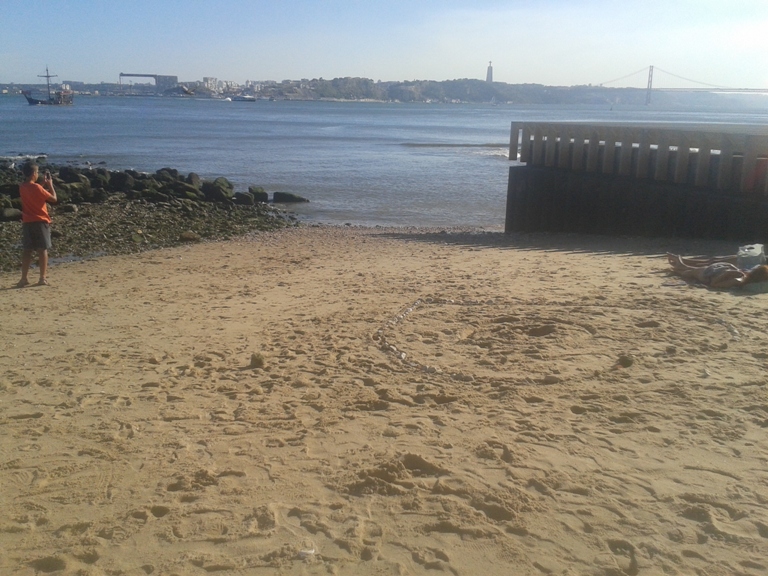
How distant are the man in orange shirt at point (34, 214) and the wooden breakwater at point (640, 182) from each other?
10.4 m

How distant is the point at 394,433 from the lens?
15.7ft

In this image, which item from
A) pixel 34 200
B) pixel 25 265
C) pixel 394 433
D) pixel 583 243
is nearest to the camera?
pixel 394 433

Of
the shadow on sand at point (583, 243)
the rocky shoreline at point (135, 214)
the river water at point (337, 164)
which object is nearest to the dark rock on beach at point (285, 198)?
the rocky shoreline at point (135, 214)

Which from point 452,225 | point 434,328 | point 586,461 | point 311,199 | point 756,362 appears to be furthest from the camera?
point 311,199

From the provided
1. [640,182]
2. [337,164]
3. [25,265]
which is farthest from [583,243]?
[337,164]

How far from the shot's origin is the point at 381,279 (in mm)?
10062

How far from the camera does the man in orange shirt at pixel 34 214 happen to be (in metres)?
9.91

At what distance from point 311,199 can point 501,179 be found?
10.3 meters

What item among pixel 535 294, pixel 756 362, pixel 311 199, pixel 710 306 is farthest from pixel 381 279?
pixel 311 199

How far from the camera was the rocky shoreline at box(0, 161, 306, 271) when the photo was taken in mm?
15266

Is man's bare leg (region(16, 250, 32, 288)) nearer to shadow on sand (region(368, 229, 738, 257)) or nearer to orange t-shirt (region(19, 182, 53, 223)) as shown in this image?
orange t-shirt (region(19, 182, 53, 223))

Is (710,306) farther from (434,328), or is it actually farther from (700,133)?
(700,133)

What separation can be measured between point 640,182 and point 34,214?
11080mm

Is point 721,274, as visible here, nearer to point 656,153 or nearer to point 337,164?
point 656,153
